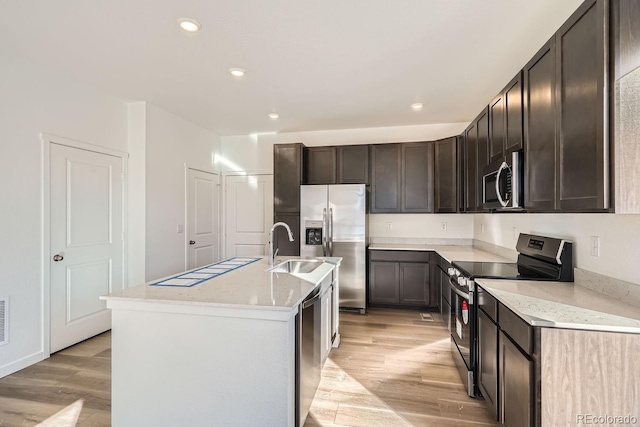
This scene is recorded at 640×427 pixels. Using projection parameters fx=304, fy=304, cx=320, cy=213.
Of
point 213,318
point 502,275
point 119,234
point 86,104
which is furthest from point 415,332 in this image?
point 86,104

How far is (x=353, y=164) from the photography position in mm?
4516

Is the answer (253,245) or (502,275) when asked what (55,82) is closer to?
(253,245)

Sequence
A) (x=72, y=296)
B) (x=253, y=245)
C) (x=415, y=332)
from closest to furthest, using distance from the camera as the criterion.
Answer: (x=72, y=296) < (x=415, y=332) < (x=253, y=245)

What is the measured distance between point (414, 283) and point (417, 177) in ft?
4.88

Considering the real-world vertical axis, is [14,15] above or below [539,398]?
above

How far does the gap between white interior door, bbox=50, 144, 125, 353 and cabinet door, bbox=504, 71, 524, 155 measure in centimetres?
396

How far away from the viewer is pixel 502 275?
224 centimetres

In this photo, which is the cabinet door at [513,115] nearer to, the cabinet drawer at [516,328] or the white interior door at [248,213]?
the cabinet drawer at [516,328]

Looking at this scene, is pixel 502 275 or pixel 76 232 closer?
pixel 502 275

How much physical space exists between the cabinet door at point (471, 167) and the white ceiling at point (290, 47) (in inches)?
19.2

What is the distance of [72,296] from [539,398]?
3.89 m

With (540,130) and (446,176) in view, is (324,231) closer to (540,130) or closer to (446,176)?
(446,176)
